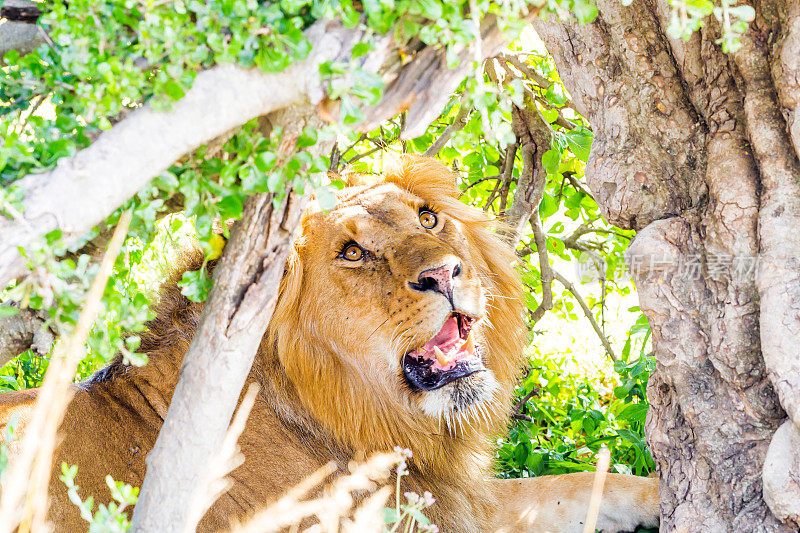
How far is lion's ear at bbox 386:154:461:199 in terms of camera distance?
3.49 m

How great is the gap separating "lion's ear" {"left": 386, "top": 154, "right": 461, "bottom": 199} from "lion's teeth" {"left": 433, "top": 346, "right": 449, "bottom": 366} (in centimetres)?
77

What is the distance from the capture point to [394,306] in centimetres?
297

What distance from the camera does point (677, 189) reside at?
2.85m

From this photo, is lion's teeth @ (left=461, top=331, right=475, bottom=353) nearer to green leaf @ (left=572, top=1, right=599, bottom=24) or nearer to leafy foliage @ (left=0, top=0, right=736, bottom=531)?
leafy foliage @ (left=0, top=0, right=736, bottom=531)

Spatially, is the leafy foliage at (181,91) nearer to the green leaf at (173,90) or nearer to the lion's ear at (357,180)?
the green leaf at (173,90)

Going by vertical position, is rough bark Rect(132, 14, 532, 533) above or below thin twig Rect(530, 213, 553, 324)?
above

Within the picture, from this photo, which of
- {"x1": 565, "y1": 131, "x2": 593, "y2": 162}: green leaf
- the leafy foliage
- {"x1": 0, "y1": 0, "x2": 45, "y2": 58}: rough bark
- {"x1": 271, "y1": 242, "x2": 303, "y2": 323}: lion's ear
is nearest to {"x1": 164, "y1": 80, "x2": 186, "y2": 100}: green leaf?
the leafy foliage

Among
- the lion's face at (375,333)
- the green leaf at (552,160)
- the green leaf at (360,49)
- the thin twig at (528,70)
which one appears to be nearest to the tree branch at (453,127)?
the thin twig at (528,70)

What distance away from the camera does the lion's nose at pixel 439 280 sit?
112 inches

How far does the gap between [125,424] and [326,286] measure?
0.98 metres

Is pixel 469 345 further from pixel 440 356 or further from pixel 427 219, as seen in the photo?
pixel 427 219

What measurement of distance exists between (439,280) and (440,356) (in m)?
0.35

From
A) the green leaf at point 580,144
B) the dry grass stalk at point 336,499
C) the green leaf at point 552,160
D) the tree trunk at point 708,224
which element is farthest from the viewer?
the green leaf at point 552,160

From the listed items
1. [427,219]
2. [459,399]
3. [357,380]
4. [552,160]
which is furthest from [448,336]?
[552,160]
